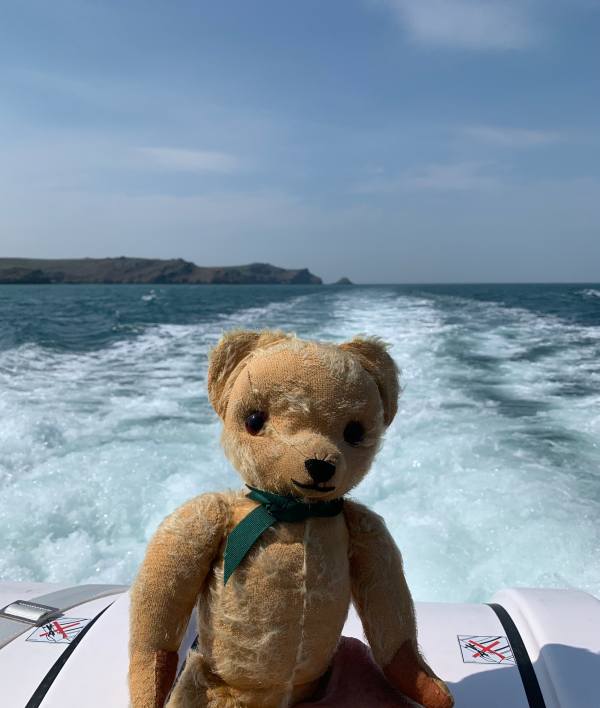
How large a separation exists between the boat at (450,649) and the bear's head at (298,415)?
1.49ft

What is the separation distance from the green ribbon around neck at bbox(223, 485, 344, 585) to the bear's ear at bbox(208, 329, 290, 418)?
0.63ft

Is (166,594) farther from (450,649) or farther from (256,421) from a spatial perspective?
(450,649)

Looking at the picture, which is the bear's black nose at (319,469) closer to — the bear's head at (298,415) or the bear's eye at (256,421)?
the bear's head at (298,415)

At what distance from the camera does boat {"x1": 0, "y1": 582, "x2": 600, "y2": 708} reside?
1347 millimetres

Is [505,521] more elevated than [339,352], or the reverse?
[339,352]

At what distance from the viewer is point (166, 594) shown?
1.13 metres

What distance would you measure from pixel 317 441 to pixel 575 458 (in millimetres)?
3590

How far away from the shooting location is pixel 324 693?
1.22 meters

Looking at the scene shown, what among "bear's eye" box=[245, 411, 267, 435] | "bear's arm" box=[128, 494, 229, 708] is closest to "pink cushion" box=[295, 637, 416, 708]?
"bear's arm" box=[128, 494, 229, 708]

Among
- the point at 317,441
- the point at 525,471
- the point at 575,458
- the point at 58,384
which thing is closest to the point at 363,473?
the point at 317,441

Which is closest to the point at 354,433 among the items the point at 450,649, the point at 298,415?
the point at 298,415

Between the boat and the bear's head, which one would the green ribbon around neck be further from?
the boat

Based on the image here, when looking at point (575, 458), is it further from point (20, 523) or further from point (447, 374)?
point (20, 523)

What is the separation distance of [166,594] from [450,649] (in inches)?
30.8
